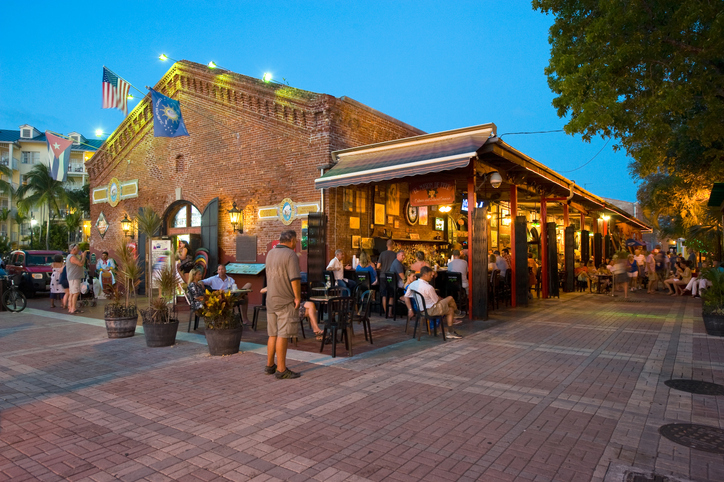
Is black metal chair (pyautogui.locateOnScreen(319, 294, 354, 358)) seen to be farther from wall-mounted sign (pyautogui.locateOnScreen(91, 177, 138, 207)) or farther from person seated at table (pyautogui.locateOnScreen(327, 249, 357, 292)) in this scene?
wall-mounted sign (pyautogui.locateOnScreen(91, 177, 138, 207))

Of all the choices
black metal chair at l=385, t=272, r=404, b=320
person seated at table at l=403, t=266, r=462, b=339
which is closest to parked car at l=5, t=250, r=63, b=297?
black metal chair at l=385, t=272, r=404, b=320

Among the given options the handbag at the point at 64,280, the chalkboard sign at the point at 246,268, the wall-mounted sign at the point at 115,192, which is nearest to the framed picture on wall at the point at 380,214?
the chalkboard sign at the point at 246,268

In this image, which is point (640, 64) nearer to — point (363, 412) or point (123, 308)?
point (363, 412)

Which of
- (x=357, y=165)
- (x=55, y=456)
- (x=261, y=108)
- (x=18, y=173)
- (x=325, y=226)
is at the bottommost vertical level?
(x=55, y=456)

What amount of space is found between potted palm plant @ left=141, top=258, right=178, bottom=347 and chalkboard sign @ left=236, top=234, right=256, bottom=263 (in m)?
6.35

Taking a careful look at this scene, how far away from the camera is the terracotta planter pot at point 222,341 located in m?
7.19

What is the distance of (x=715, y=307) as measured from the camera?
349 inches

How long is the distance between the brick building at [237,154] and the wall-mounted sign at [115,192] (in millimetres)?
81

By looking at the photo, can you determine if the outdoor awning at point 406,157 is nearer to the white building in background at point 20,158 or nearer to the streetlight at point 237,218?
the streetlight at point 237,218

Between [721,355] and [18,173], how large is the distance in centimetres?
6588

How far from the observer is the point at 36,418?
180 inches

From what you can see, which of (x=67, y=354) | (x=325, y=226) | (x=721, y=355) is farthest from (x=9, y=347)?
(x=721, y=355)

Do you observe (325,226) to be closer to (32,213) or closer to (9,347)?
(9,347)

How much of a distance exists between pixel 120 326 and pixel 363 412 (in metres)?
6.14
